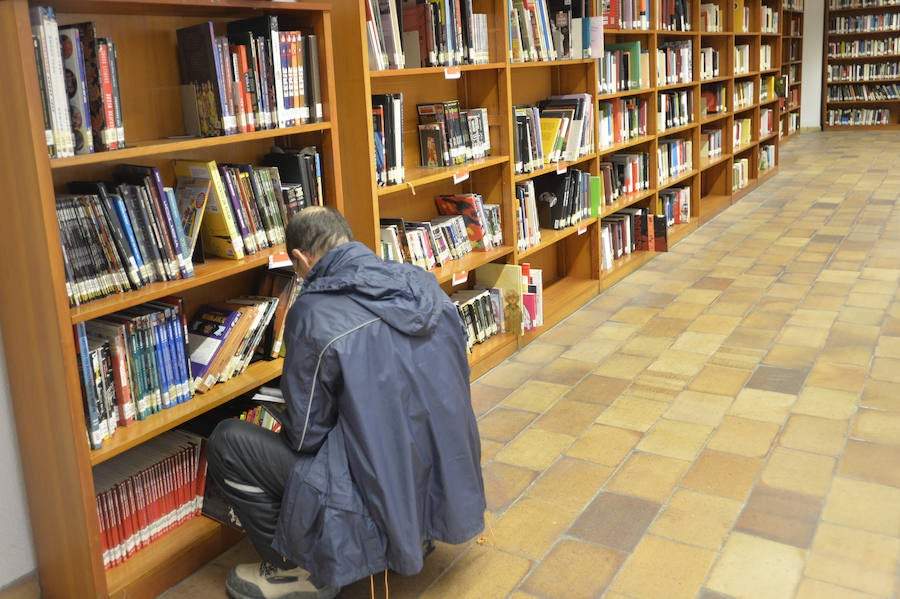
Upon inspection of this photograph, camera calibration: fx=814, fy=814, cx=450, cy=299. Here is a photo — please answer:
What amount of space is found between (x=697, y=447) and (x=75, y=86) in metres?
2.42

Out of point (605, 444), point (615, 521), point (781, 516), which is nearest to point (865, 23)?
point (605, 444)

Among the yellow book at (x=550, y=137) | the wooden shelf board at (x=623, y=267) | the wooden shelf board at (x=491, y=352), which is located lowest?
the wooden shelf board at (x=491, y=352)

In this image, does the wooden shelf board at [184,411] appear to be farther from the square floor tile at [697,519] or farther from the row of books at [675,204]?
the row of books at [675,204]

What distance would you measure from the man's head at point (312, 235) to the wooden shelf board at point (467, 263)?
139 cm

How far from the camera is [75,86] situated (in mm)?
2074

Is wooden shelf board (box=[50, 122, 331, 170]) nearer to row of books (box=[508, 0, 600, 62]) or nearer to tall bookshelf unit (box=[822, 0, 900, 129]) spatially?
row of books (box=[508, 0, 600, 62])

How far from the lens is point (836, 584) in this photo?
223cm

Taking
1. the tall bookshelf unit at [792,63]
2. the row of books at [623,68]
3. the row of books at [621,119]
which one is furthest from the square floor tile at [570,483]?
the tall bookshelf unit at [792,63]

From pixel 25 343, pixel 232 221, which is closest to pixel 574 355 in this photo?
pixel 232 221

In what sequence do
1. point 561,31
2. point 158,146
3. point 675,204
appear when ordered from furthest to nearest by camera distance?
1. point 675,204
2. point 561,31
3. point 158,146

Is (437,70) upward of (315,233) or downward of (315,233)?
upward

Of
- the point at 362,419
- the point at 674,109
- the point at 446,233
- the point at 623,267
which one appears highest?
the point at 674,109

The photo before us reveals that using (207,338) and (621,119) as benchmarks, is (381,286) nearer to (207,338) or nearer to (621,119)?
(207,338)

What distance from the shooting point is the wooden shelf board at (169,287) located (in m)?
2.10
